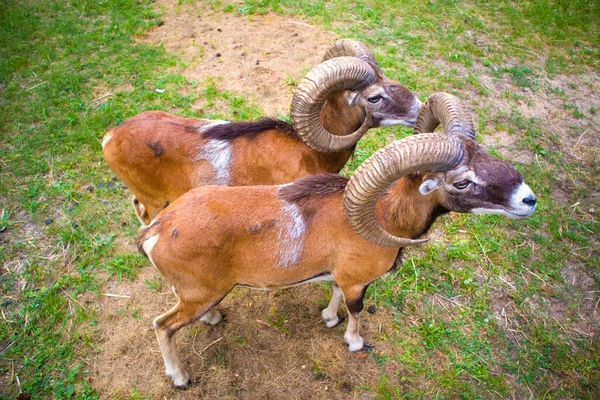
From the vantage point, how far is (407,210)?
407 cm

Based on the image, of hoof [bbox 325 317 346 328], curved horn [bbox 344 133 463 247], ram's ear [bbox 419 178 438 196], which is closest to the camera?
curved horn [bbox 344 133 463 247]

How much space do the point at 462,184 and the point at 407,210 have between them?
1.91 ft

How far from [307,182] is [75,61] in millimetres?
7255

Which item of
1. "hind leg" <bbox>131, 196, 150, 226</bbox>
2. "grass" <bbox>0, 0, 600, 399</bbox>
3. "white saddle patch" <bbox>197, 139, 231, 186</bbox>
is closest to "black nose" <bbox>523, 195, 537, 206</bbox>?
"grass" <bbox>0, 0, 600, 399</bbox>

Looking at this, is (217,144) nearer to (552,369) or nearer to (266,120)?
(266,120)

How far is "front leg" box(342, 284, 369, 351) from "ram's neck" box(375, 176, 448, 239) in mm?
751

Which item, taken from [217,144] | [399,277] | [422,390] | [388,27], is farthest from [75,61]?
[422,390]

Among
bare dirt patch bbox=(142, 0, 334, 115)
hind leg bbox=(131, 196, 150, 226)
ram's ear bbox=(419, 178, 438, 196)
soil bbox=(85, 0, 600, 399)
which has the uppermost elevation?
ram's ear bbox=(419, 178, 438, 196)

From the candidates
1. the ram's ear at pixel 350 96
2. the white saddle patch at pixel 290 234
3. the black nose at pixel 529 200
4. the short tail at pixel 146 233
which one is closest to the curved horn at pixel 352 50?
the ram's ear at pixel 350 96

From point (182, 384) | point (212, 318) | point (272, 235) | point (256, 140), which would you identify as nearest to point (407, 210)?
point (272, 235)

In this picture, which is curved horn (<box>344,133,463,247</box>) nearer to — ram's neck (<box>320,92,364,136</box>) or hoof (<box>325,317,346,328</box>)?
ram's neck (<box>320,92,364,136</box>)

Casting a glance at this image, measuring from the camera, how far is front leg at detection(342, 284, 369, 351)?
4.39 metres

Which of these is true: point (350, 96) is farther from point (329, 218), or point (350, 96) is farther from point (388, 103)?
point (329, 218)

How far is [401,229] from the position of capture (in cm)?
416
